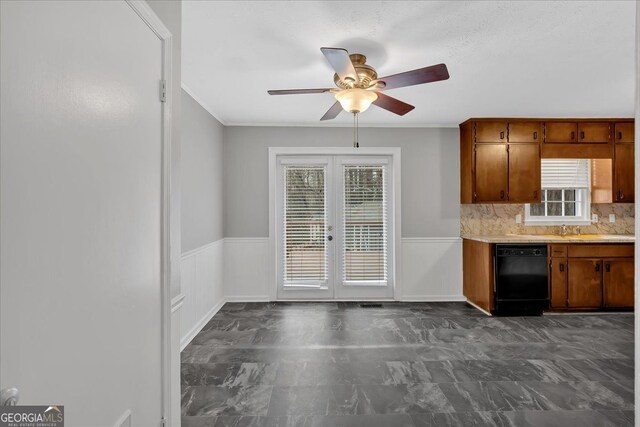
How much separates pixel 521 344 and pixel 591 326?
121 cm

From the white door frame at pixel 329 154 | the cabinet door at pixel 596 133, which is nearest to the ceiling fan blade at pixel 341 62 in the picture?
the white door frame at pixel 329 154

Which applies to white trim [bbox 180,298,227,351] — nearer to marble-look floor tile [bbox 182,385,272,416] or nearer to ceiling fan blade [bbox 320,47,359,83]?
marble-look floor tile [bbox 182,385,272,416]

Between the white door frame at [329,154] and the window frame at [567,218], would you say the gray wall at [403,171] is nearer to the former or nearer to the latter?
the white door frame at [329,154]

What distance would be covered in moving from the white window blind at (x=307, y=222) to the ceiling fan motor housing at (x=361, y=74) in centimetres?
229

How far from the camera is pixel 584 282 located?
4238 mm

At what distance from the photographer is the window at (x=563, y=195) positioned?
4.82 m

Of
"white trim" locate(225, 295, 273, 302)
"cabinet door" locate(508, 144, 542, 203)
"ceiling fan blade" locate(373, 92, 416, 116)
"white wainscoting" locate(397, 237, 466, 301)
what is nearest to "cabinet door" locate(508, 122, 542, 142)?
"cabinet door" locate(508, 144, 542, 203)

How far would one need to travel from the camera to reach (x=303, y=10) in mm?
2080

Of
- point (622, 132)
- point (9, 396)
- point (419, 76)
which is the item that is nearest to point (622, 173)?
point (622, 132)

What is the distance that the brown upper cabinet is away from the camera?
457 cm

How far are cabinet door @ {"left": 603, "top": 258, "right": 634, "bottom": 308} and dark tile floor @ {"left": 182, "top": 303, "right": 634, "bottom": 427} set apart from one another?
0.21m

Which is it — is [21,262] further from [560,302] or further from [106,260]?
[560,302]

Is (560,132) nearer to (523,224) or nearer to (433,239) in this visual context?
(523,224)

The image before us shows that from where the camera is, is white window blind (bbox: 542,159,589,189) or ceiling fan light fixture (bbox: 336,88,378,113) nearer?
ceiling fan light fixture (bbox: 336,88,378,113)
